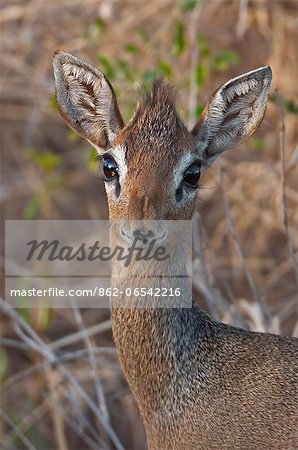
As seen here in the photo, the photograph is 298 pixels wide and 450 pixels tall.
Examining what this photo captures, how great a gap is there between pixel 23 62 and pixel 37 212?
41.3 inches

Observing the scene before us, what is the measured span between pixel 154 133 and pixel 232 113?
1.38 feet

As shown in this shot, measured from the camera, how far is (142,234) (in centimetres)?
321

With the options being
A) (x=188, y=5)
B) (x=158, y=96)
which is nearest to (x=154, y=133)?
(x=158, y=96)

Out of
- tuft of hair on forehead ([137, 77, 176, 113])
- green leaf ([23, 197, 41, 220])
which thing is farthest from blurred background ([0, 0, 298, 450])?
tuft of hair on forehead ([137, 77, 176, 113])

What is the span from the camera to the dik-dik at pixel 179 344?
330 centimetres

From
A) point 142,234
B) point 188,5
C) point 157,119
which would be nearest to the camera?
point 142,234

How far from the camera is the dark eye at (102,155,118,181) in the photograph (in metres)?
3.42

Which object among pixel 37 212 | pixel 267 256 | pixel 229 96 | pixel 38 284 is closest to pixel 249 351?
pixel 229 96

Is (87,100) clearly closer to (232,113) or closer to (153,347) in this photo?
(232,113)

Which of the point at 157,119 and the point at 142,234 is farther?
the point at 157,119

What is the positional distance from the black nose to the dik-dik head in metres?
0.04

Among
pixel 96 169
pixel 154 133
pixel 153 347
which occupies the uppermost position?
pixel 96 169

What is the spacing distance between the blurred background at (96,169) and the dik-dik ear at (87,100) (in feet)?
6.81

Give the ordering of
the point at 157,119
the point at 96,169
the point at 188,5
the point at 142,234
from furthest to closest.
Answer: the point at 96,169
the point at 188,5
the point at 157,119
the point at 142,234
